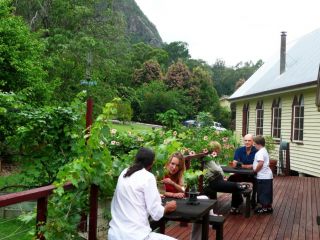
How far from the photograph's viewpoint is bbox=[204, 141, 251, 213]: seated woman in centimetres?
688

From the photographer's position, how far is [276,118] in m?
18.1

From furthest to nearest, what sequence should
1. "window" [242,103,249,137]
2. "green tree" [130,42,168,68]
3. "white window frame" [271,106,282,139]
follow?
"green tree" [130,42,168,68] → "window" [242,103,249,137] → "white window frame" [271,106,282,139]

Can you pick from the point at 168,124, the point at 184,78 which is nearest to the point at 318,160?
the point at 168,124

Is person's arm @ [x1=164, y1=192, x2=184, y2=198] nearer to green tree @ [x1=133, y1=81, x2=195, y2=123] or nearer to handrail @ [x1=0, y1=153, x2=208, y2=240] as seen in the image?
handrail @ [x1=0, y1=153, x2=208, y2=240]

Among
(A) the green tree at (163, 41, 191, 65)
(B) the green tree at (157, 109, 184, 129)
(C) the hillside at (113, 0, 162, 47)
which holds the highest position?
(C) the hillside at (113, 0, 162, 47)

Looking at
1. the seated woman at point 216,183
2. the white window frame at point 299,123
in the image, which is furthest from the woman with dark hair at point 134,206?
the white window frame at point 299,123

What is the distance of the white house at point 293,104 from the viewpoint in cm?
1403

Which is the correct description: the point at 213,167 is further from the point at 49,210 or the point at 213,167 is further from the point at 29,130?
the point at 49,210

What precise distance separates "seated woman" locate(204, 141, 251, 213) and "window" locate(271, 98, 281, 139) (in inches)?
434

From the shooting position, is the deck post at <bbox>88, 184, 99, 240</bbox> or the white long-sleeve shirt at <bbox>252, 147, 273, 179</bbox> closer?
the deck post at <bbox>88, 184, 99, 240</bbox>

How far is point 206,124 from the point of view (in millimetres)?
13969

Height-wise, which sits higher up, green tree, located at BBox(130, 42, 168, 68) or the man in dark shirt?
green tree, located at BBox(130, 42, 168, 68)

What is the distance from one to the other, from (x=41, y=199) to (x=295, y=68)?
1569 centimetres

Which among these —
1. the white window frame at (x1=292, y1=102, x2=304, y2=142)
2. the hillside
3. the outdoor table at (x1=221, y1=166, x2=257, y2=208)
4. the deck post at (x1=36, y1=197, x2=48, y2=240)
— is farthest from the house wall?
the hillside
